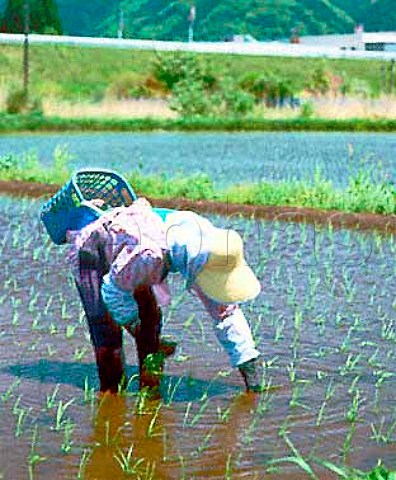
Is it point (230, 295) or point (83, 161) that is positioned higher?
point (230, 295)

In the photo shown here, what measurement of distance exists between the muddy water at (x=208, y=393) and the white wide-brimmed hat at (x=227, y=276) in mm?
426

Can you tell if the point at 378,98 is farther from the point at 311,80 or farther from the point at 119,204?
the point at 119,204

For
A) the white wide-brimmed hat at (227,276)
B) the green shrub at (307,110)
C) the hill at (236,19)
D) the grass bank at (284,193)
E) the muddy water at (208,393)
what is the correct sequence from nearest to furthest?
the muddy water at (208,393)
the white wide-brimmed hat at (227,276)
the grass bank at (284,193)
the green shrub at (307,110)
the hill at (236,19)

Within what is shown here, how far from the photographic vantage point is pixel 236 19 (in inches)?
3812

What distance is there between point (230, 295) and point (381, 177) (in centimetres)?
952

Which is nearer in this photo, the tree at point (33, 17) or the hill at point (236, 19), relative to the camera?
the tree at point (33, 17)

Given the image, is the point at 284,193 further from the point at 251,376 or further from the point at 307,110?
the point at 307,110

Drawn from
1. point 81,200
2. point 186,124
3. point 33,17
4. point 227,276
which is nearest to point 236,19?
point 33,17

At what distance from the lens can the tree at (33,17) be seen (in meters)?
61.5

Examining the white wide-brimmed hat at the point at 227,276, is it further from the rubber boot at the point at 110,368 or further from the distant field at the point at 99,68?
the distant field at the point at 99,68

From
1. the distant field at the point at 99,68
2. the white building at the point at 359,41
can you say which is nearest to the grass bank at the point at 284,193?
the distant field at the point at 99,68

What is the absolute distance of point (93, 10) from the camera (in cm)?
10306

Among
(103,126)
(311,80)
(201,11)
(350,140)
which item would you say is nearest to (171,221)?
(350,140)

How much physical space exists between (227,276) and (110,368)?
59cm
